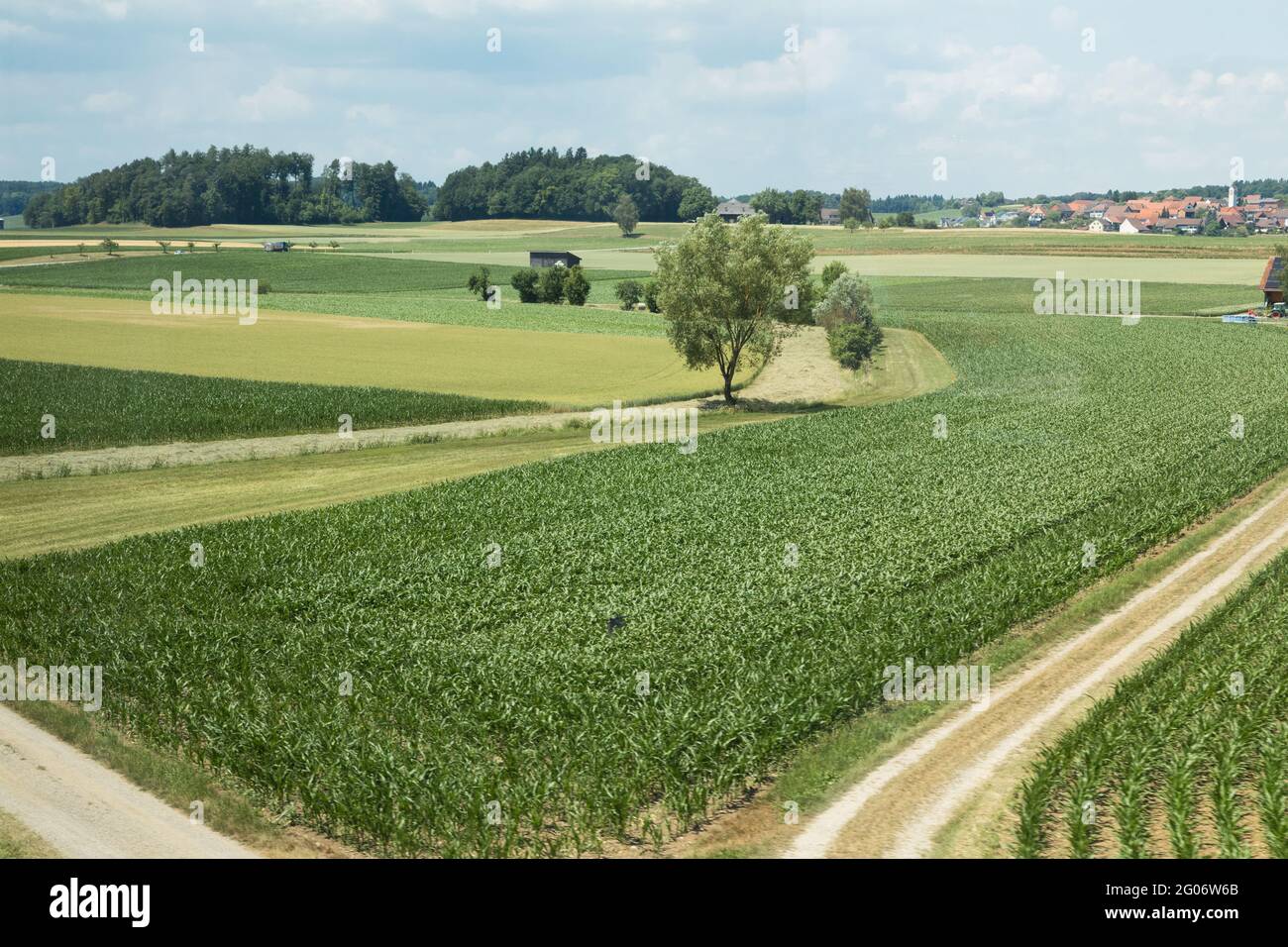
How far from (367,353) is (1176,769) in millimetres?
61288

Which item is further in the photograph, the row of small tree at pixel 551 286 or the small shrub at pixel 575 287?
the row of small tree at pixel 551 286

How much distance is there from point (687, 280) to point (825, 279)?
34.7 m

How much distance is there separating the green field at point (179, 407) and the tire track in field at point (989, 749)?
31270 millimetres

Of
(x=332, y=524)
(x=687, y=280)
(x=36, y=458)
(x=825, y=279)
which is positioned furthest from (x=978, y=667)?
(x=825, y=279)

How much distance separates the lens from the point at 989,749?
52.4 feet

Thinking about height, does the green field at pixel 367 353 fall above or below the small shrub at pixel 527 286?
below

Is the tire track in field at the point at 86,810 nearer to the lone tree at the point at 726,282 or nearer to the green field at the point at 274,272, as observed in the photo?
the lone tree at the point at 726,282

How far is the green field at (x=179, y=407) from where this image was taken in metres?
41.1

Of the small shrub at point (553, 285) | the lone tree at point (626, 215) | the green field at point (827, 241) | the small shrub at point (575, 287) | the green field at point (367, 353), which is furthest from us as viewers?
the lone tree at point (626, 215)

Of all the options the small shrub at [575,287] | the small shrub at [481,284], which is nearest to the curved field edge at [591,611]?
the small shrub at [575,287]

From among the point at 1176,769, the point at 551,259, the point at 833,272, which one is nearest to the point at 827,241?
the point at 551,259

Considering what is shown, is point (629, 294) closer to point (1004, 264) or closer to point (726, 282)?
point (726, 282)

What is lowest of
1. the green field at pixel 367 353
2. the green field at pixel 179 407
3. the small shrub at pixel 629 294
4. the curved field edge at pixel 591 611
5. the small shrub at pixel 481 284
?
the curved field edge at pixel 591 611
